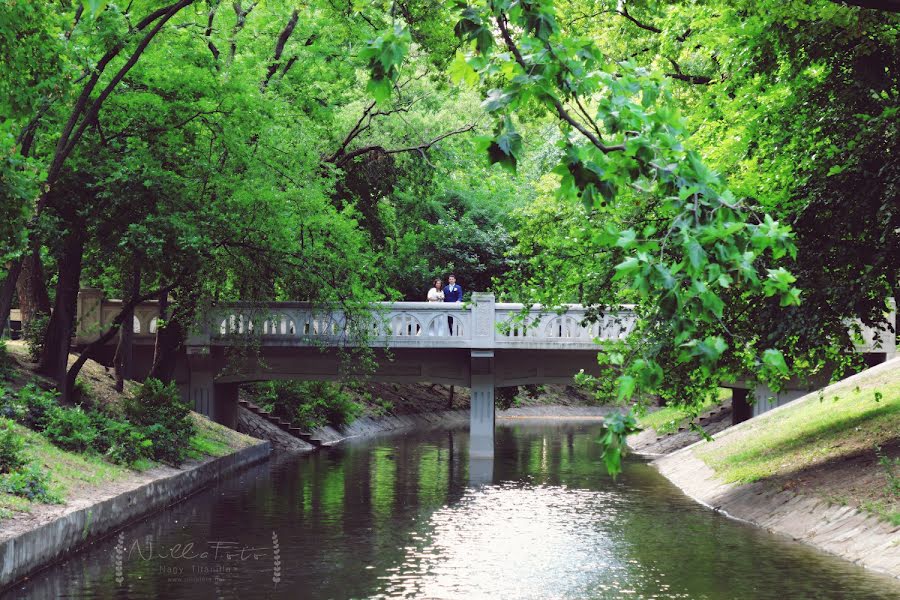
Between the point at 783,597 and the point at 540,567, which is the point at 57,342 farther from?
the point at 783,597

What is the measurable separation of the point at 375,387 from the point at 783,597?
4074 centimetres

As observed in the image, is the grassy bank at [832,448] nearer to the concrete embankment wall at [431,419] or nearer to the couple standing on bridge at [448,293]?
the couple standing on bridge at [448,293]

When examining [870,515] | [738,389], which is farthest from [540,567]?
[738,389]

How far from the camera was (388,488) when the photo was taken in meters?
24.9

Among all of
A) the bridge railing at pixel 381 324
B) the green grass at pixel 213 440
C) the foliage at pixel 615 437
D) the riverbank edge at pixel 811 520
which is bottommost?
the riverbank edge at pixel 811 520

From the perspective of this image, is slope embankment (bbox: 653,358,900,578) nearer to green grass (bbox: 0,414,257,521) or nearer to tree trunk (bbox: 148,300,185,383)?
green grass (bbox: 0,414,257,521)

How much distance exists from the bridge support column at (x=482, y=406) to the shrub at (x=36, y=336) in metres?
11.4

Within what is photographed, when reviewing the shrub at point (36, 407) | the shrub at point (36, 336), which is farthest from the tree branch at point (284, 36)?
the shrub at point (36, 407)

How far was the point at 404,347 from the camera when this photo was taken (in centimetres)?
3155

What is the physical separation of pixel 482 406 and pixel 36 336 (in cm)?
1242

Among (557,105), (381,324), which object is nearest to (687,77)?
(381,324)

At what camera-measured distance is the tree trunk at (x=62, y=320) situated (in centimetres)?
2433

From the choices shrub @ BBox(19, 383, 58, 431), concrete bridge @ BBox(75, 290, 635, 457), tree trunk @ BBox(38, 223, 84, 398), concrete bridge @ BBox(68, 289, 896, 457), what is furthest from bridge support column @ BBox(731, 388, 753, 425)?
shrub @ BBox(19, 383, 58, 431)

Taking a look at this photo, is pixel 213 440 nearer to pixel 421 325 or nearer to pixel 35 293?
pixel 35 293
